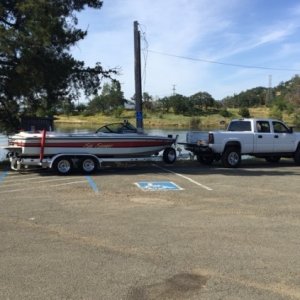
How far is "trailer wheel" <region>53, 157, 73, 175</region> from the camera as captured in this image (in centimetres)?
1695

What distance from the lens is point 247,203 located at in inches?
452

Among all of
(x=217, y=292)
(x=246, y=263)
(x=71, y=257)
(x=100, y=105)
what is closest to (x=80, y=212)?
(x=71, y=257)

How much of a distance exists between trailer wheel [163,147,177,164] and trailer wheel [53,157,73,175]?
4810 mm

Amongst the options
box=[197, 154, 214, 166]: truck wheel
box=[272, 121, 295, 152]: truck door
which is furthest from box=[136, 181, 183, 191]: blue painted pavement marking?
box=[272, 121, 295, 152]: truck door

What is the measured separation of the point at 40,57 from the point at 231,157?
825cm

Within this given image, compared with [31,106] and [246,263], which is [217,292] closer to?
[246,263]

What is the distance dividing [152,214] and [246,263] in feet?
11.8

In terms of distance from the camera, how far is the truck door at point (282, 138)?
21.6m

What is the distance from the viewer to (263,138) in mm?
21219

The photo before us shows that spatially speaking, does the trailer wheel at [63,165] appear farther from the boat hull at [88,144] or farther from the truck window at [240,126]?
the truck window at [240,126]

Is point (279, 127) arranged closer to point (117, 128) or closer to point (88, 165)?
point (117, 128)

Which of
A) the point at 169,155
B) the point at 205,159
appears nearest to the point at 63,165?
the point at 169,155

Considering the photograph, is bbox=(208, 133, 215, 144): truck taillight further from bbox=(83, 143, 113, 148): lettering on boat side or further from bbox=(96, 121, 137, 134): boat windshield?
bbox=(83, 143, 113, 148): lettering on boat side

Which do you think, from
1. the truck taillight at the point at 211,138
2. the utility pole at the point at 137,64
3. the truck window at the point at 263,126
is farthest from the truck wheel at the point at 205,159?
the utility pole at the point at 137,64
